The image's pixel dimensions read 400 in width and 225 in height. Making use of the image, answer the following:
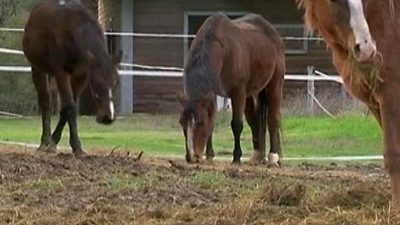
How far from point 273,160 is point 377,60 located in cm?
654

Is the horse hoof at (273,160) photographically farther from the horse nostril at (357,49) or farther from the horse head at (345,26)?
the horse nostril at (357,49)

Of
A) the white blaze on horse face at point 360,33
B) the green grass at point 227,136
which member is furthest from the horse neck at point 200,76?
the white blaze on horse face at point 360,33

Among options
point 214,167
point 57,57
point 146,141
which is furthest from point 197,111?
point 146,141

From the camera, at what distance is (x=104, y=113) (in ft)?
38.4

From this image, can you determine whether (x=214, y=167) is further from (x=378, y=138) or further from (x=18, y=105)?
(x=18, y=105)

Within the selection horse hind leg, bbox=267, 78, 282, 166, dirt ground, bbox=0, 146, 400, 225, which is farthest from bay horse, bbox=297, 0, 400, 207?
horse hind leg, bbox=267, 78, 282, 166

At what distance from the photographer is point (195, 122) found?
11.7 metres

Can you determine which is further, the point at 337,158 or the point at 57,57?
the point at 337,158

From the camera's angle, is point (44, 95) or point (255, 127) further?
point (255, 127)

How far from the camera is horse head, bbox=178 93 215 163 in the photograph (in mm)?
11680

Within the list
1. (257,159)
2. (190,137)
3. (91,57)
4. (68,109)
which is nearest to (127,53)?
(257,159)

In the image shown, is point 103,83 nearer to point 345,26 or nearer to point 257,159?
point 257,159

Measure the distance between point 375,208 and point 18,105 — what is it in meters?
23.3

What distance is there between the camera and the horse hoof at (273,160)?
12387mm
